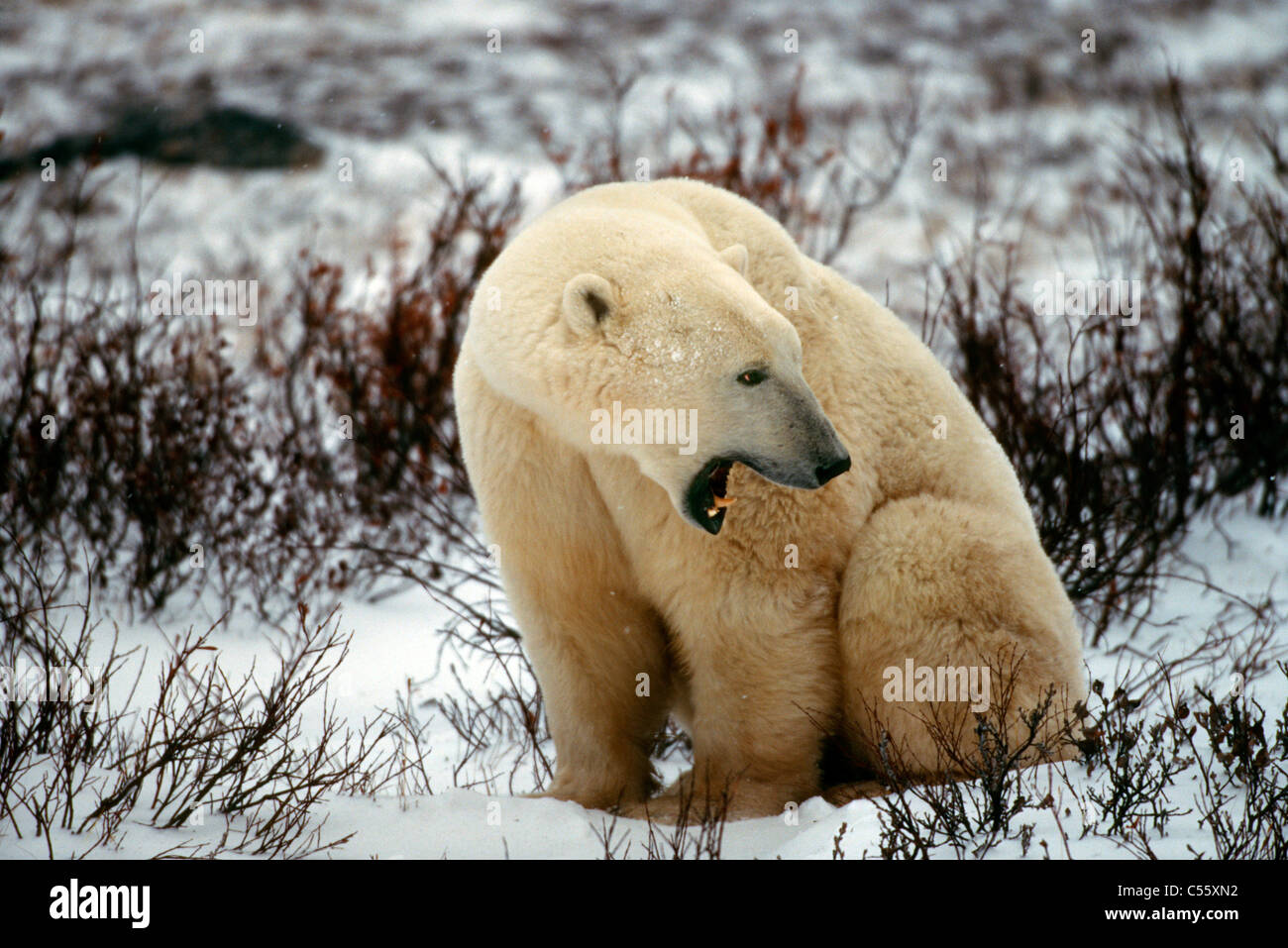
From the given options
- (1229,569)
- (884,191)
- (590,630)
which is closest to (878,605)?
(590,630)

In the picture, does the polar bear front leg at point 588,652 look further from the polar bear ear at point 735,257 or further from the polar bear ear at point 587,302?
the polar bear ear at point 735,257

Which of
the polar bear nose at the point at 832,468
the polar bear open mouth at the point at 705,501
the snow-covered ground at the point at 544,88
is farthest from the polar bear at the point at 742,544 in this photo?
the snow-covered ground at the point at 544,88

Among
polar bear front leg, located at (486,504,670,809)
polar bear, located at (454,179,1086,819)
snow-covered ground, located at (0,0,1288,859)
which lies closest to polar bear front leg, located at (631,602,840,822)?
polar bear, located at (454,179,1086,819)

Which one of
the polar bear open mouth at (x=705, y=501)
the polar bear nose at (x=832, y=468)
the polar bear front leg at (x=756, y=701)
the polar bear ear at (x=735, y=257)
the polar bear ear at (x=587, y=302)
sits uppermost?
the polar bear ear at (x=735, y=257)

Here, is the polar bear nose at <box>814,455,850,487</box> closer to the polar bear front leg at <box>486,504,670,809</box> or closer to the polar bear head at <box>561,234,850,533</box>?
the polar bear head at <box>561,234,850,533</box>

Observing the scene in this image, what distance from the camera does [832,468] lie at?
2.15 meters

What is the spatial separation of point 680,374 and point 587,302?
9.0 inches

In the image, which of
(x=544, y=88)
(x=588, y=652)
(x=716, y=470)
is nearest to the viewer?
(x=716, y=470)

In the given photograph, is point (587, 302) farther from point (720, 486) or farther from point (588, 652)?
point (588, 652)

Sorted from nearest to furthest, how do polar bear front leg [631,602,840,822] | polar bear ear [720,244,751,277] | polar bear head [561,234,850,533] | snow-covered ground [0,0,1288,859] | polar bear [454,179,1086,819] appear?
polar bear head [561,234,850,533] → polar bear [454,179,1086,819] → polar bear ear [720,244,751,277] → polar bear front leg [631,602,840,822] → snow-covered ground [0,0,1288,859]

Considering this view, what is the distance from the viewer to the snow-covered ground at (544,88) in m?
11.5

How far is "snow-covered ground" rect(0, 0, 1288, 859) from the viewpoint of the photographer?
454 inches

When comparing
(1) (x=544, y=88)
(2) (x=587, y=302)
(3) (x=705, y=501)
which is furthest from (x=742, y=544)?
(1) (x=544, y=88)
